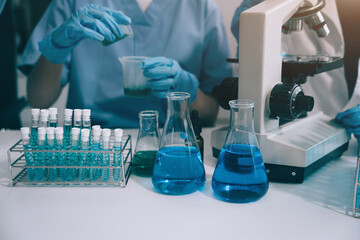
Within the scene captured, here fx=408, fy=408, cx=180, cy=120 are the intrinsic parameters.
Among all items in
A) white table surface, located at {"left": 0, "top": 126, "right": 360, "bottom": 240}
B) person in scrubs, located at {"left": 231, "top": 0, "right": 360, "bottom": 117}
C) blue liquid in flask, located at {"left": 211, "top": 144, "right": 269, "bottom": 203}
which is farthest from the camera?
person in scrubs, located at {"left": 231, "top": 0, "right": 360, "bottom": 117}

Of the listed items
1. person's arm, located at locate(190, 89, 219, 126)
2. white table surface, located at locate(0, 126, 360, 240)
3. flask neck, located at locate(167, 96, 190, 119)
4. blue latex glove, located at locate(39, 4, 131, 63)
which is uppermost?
blue latex glove, located at locate(39, 4, 131, 63)

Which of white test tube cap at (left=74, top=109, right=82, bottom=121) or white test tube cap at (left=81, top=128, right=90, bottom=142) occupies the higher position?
white test tube cap at (left=74, top=109, right=82, bottom=121)

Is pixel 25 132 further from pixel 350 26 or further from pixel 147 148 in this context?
pixel 350 26

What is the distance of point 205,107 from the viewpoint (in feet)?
6.14

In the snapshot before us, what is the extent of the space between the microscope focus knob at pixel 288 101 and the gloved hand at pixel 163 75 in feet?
1.61

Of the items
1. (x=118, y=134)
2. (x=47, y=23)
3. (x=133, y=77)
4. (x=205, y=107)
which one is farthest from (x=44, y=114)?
(x=205, y=107)

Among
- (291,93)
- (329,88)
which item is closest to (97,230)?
(291,93)

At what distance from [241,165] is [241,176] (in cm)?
3

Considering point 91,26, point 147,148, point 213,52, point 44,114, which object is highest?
point 91,26

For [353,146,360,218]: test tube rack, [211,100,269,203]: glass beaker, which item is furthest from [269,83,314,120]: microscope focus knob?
[353,146,360,218]: test tube rack

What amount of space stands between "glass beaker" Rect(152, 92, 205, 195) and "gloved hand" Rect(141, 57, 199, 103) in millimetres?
366

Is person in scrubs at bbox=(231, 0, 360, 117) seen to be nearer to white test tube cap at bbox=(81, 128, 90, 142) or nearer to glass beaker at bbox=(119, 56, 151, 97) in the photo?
glass beaker at bbox=(119, 56, 151, 97)

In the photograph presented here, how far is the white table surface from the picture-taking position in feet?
3.03

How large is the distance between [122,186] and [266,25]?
61 cm
